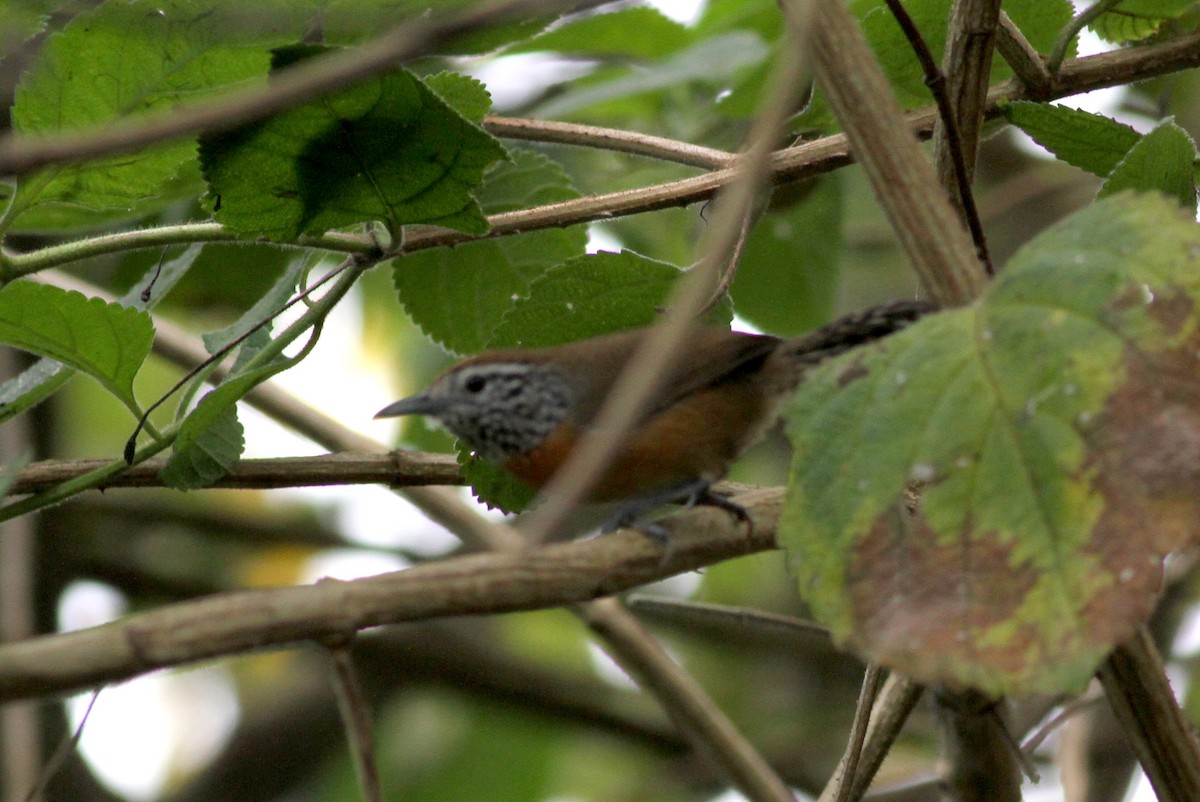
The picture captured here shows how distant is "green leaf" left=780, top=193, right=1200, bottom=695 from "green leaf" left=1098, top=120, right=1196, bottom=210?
0.52m

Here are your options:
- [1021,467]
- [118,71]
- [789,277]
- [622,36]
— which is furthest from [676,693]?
[622,36]

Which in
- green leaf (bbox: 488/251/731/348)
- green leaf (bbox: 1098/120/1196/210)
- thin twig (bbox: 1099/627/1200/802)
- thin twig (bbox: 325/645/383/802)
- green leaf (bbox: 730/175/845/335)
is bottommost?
thin twig (bbox: 1099/627/1200/802)

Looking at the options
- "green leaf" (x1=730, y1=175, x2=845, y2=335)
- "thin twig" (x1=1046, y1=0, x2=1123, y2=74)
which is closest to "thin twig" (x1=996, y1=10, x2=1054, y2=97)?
"thin twig" (x1=1046, y1=0, x2=1123, y2=74)

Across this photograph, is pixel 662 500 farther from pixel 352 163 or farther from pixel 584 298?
pixel 352 163

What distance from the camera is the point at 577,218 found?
2781 millimetres

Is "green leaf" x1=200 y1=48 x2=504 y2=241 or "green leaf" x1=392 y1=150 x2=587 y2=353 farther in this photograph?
"green leaf" x1=392 y1=150 x2=587 y2=353

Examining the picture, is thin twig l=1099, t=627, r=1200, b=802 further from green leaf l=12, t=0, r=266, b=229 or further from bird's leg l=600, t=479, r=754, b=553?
green leaf l=12, t=0, r=266, b=229

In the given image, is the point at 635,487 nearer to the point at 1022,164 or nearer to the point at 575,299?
the point at 575,299

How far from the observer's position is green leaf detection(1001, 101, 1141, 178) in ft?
8.44

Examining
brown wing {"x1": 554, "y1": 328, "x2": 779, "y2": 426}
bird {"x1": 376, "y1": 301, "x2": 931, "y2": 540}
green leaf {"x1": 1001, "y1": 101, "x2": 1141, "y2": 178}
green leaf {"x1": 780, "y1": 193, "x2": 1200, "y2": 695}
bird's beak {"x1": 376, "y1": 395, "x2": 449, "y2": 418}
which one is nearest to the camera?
green leaf {"x1": 780, "y1": 193, "x2": 1200, "y2": 695}

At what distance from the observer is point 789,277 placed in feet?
13.3

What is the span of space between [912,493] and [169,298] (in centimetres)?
313

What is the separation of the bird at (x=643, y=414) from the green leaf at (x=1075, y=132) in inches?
19.8

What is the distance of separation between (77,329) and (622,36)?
248 cm
